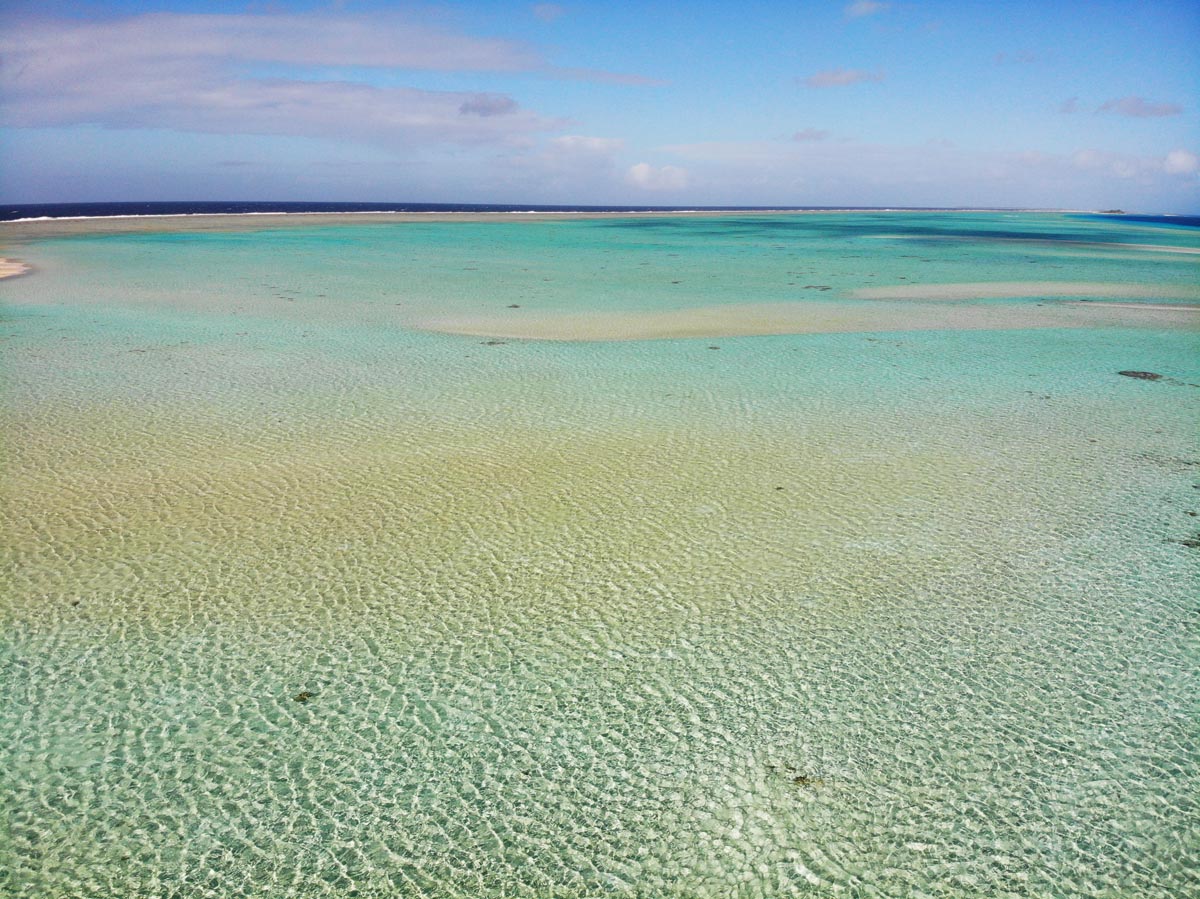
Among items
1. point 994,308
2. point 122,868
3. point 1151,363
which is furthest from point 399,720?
point 994,308

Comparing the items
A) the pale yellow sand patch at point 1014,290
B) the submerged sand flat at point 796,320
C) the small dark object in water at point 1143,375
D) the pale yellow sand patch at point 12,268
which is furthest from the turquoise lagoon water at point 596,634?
the pale yellow sand patch at point 12,268

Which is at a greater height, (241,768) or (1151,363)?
(1151,363)

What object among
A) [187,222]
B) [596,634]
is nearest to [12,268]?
[596,634]

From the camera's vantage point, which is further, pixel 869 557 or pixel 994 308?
pixel 994 308

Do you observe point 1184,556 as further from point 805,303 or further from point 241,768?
point 805,303

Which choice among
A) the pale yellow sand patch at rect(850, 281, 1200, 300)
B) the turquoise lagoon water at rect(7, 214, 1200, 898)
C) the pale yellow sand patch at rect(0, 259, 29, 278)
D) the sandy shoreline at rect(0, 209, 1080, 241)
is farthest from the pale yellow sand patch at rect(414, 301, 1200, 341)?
the sandy shoreline at rect(0, 209, 1080, 241)

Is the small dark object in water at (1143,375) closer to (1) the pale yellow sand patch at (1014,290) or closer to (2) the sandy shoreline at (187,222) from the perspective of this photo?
(1) the pale yellow sand patch at (1014,290)

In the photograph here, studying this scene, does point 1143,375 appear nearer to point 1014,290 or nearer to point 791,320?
point 791,320
